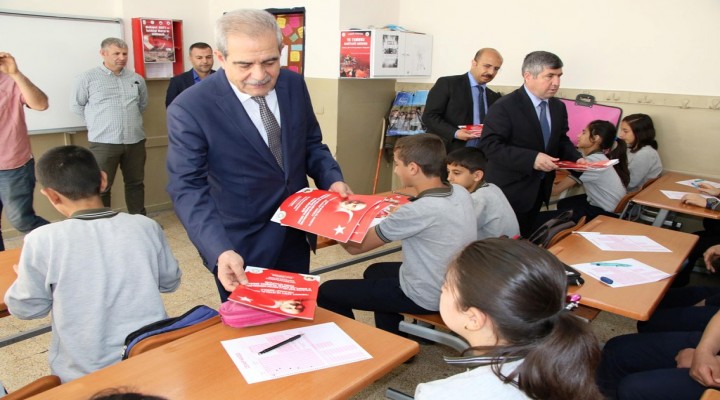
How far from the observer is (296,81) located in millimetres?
2035

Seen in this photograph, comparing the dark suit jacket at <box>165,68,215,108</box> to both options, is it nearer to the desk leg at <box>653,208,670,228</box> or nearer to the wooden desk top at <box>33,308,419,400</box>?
the wooden desk top at <box>33,308,419,400</box>

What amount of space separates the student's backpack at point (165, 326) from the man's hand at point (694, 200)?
3.16 metres

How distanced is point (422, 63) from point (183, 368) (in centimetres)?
465

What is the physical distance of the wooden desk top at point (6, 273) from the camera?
1796 mm

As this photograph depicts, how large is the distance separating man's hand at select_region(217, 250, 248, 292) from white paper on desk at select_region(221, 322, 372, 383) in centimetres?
17

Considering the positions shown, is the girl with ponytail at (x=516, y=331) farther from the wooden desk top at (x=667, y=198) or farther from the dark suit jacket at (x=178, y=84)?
the dark suit jacket at (x=178, y=84)

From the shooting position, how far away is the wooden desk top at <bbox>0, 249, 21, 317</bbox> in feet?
5.89

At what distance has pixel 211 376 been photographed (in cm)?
128

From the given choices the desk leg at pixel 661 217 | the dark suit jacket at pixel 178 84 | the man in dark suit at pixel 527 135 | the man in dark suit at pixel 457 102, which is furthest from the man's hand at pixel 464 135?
the dark suit jacket at pixel 178 84

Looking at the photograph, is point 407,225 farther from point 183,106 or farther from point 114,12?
point 114,12

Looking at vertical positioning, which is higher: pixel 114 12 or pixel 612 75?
pixel 114 12

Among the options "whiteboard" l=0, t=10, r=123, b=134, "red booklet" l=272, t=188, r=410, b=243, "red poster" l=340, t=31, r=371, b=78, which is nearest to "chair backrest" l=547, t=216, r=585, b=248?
"red booklet" l=272, t=188, r=410, b=243

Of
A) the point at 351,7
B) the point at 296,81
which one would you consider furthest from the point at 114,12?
the point at 296,81

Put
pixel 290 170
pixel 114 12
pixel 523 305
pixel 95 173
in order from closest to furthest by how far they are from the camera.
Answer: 1. pixel 523 305
2. pixel 95 173
3. pixel 290 170
4. pixel 114 12
